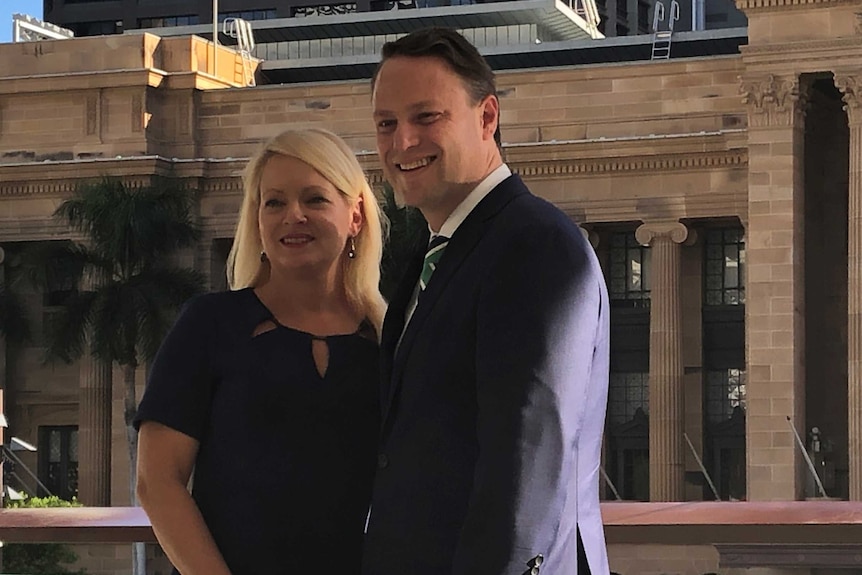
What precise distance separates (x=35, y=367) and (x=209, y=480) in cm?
5740

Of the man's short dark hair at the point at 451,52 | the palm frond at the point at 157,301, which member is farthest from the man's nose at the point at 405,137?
the palm frond at the point at 157,301

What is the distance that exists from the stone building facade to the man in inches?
1710

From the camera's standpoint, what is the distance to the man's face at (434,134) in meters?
5.56

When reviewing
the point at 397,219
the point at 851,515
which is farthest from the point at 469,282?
the point at 397,219

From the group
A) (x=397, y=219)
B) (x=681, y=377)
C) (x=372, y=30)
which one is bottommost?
(x=681, y=377)

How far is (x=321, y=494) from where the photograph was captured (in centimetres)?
576

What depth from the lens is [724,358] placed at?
56469mm

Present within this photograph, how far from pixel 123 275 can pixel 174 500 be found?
161 feet

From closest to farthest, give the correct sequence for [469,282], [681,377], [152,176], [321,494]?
[469,282] < [321,494] < [681,377] < [152,176]

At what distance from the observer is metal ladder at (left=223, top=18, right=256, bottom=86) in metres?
63.5

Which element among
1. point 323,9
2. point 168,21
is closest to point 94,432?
point 323,9

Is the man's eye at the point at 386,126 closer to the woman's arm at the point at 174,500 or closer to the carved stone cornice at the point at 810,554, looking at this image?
the woman's arm at the point at 174,500

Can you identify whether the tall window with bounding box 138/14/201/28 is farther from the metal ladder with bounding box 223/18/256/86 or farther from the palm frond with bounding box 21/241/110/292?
the palm frond with bounding box 21/241/110/292

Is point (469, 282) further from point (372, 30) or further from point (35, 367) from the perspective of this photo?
point (372, 30)
